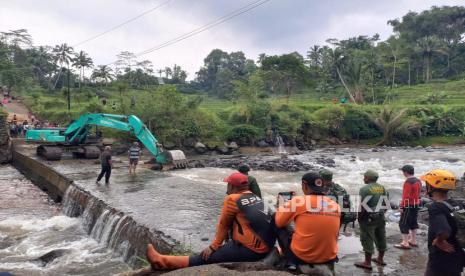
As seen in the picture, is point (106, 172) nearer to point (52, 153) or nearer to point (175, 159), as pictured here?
point (175, 159)

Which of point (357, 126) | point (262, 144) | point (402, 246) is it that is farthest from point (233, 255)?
point (357, 126)

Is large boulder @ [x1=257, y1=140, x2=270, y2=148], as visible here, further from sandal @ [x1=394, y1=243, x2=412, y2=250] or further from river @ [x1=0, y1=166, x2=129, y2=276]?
sandal @ [x1=394, y1=243, x2=412, y2=250]

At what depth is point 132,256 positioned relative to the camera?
902 cm

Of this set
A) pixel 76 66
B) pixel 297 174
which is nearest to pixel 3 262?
pixel 297 174

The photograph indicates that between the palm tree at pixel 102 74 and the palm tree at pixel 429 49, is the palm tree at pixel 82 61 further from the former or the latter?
the palm tree at pixel 429 49

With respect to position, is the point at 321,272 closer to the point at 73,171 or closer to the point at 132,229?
the point at 132,229

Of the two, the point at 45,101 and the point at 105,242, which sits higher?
the point at 45,101

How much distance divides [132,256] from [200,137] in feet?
80.2

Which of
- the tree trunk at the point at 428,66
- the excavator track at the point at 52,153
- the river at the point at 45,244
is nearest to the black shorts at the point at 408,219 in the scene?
the river at the point at 45,244

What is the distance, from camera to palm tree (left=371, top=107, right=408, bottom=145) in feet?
132

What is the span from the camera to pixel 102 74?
68.6m

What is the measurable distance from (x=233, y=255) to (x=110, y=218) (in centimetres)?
644

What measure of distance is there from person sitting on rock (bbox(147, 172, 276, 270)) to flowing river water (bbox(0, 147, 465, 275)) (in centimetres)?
204

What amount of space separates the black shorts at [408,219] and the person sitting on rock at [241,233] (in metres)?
3.61
